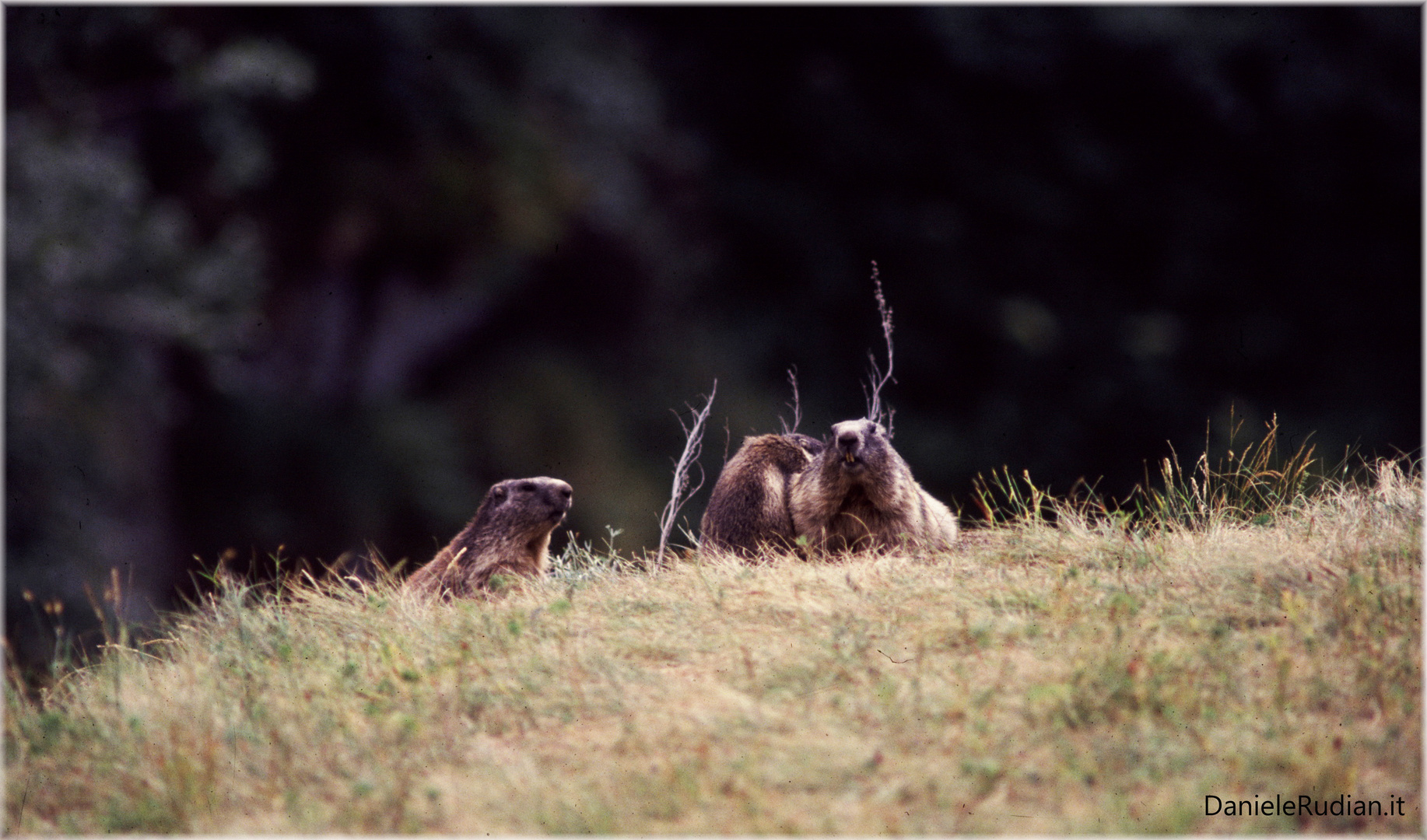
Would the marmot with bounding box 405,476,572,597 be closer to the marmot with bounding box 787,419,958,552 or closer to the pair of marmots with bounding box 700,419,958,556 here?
the pair of marmots with bounding box 700,419,958,556

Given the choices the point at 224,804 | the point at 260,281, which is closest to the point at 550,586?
the point at 224,804

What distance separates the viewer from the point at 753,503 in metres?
6.92

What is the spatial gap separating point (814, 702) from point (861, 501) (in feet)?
7.88

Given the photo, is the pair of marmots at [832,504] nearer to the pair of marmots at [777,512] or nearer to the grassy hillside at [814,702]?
the pair of marmots at [777,512]

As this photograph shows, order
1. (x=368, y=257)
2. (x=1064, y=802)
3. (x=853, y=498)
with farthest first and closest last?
(x=368, y=257), (x=853, y=498), (x=1064, y=802)

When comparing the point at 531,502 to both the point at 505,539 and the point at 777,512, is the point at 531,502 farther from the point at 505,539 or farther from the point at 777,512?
the point at 777,512

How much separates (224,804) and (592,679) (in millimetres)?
1303

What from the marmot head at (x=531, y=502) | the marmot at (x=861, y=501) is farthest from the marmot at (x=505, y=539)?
the marmot at (x=861, y=501)

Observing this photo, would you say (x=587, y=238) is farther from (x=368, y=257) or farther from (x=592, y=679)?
(x=592, y=679)

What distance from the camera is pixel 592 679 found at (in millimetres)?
4719

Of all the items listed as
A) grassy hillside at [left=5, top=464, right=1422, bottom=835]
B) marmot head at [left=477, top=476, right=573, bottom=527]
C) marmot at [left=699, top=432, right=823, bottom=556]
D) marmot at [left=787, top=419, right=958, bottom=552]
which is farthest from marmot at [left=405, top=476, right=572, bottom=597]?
marmot at [left=787, top=419, right=958, bottom=552]

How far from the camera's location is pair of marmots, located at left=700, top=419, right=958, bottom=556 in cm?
651

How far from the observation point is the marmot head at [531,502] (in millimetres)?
7137

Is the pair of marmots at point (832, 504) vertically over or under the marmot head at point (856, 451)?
under
